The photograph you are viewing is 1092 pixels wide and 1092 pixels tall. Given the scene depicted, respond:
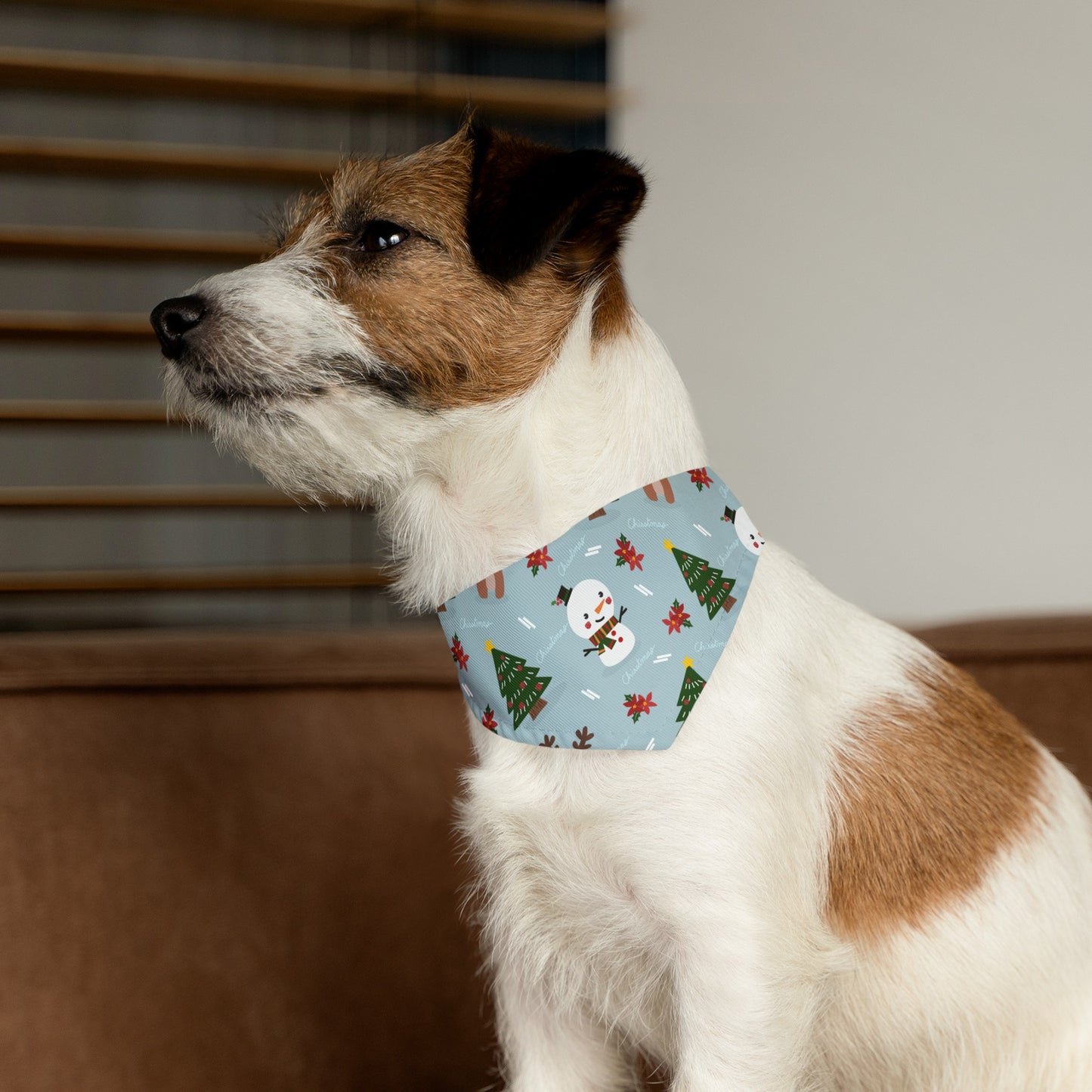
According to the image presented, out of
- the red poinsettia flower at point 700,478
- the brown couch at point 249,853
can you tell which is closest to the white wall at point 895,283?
the brown couch at point 249,853

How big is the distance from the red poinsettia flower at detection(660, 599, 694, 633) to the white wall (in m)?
1.05

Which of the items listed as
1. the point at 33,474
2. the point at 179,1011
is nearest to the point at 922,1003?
the point at 179,1011

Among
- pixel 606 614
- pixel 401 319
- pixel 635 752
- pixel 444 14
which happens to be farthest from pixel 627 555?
pixel 444 14

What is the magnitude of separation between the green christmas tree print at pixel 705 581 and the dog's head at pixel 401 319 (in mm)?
208

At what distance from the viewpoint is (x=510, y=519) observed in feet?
3.45

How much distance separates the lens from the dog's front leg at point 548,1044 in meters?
1.18

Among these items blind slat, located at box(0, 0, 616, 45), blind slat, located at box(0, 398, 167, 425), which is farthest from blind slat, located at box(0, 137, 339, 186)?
blind slat, located at box(0, 398, 167, 425)

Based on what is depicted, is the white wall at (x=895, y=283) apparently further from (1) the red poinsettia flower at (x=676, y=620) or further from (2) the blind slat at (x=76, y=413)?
(2) the blind slat at (x=76, y=413)

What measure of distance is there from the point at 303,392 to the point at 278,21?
3.60 meters

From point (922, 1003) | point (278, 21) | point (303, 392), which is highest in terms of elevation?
point (278, 21)

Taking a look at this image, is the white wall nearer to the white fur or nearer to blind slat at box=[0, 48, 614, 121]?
blind slat at box=[0, 48, 614, 121]

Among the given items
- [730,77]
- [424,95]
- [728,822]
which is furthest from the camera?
[424,95]

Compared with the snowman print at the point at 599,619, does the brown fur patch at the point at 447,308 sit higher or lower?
higher

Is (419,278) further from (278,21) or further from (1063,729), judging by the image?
(278,21)
